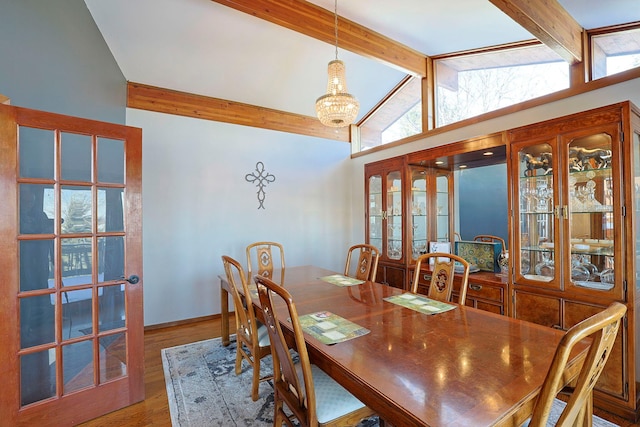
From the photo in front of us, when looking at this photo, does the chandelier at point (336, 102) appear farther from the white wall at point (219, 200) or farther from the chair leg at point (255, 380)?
the chair leg at point (255, 380)

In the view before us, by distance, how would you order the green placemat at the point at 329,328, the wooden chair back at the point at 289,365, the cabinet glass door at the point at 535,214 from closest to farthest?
the wooden chair back at the point at 289,365 → the green placemat at the point at 329,328 → the cabinet glass door at the point at 535,214

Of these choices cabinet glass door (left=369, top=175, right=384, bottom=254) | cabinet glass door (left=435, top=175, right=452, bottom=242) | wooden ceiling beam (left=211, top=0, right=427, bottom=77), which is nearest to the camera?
wooden ceiling beam (left=211, top=0, right=427, bottom=77)

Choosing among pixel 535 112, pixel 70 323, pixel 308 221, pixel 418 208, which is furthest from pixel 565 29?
pixel 70 323

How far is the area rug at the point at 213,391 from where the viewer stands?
76.1 inches

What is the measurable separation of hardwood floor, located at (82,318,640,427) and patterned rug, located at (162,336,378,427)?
59 millimetres

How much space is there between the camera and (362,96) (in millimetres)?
4457

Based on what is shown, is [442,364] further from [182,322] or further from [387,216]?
[182,322]

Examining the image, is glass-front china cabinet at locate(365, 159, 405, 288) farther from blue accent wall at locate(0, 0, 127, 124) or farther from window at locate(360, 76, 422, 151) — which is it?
blue accent wall at locate(0, 0, 127, 124)

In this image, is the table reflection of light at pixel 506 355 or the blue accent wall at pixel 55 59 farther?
the blue accent wall at pixel 55 59

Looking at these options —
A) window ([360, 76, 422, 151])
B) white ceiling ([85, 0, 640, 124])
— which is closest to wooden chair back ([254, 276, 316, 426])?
white ceiling ([85, 0, 640, 124])

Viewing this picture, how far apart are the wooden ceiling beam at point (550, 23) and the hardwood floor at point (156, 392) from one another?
2633mm

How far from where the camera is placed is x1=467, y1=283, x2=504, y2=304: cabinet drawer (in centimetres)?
254

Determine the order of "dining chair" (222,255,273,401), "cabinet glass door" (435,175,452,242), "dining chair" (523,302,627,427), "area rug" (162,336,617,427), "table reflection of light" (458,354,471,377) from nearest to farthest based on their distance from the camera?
"dining chair" (523,302,627,427) < "table reflection of light" (458,354,471,377) < "area rug" (162,336,617,427) < "dining chair" (222,255,273,401) < "cabinet glass door" (435,175,452,242)

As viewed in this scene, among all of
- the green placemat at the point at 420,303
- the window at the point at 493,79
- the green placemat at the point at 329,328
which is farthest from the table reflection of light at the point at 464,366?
the window at the point at 493,79
